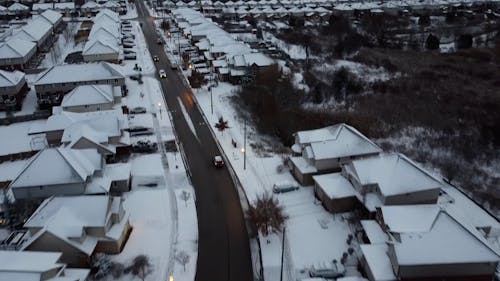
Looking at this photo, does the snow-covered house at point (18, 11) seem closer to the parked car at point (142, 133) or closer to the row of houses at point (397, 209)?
the parked car at point (142, 133)

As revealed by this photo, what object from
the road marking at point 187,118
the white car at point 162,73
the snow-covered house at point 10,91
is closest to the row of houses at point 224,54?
the white car at point 162,73

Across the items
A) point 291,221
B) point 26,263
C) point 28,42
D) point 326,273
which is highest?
point 28,42

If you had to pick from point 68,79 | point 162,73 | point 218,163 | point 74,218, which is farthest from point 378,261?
point 162,73

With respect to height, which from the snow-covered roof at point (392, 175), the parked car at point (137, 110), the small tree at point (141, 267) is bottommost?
the small tree at point (141, 267)

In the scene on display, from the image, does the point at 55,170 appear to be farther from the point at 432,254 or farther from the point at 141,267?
the point at 432,254

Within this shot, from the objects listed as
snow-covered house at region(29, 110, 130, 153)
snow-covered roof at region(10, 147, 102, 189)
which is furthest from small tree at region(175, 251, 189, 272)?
snow-covered house at region(29, 110, 130, 153)

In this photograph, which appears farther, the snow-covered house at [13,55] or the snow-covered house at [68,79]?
the snow-covered house at [13,55]

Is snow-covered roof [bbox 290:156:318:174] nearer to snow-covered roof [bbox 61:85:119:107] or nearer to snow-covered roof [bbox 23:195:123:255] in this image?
snow-covered roof [bbox 23:195:123:255]
